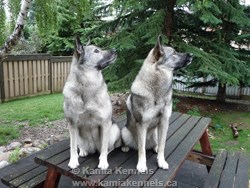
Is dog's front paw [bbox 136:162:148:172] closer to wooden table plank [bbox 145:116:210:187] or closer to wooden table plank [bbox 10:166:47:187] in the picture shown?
wooden table plank [bbox 145:116:210:187]

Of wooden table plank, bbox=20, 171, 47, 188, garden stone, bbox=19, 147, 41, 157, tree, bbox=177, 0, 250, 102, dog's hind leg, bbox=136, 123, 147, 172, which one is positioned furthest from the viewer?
tree, bbox=177, 0, 250, 102

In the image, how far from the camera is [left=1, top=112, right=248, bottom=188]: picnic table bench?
189 centimetres

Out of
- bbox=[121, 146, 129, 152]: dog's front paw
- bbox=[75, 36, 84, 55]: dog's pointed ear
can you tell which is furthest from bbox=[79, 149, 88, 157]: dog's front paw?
bbox=[75, 36, 84, 55]: dog's pointed ear

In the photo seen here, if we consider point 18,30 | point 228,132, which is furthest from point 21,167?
point 228,132

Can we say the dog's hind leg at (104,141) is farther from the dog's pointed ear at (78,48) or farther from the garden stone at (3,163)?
the garden stone at (3,163)

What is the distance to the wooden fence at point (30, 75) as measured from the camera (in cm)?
645

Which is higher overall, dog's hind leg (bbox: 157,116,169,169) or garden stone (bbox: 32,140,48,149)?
dog's hind leg (bbox: 157,116,169,169)

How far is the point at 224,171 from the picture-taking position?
2.60 metres

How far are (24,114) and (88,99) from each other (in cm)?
386

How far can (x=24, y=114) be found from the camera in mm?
5309

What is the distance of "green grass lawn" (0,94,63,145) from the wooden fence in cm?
39

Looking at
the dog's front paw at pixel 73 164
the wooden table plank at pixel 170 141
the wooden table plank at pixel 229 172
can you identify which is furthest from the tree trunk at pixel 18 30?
the wooden table plank at pixel 229 172

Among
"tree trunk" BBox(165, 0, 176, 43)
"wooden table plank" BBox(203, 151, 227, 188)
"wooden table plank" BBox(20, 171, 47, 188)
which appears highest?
"tree trunk" BBox(165, 0, 176, 43)

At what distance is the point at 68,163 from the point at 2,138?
2466mm
